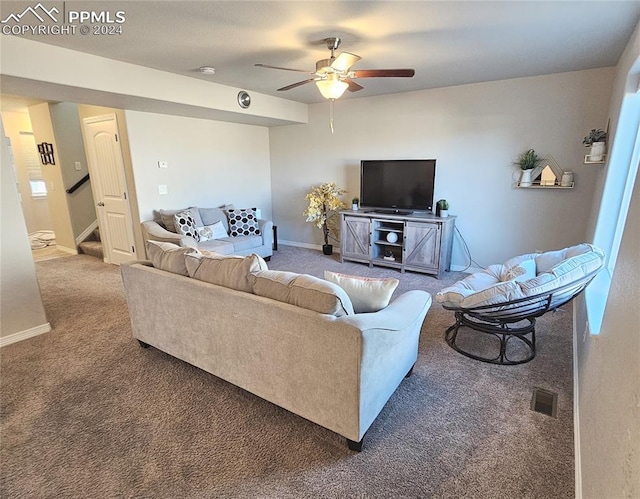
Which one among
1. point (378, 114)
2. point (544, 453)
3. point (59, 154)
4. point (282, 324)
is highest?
point (378, 114)

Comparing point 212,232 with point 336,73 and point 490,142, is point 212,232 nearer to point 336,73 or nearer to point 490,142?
point 336,73

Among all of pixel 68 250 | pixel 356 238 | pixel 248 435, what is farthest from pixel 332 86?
pixel 68 250

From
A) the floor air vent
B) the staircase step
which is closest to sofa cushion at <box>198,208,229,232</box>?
the staircase step

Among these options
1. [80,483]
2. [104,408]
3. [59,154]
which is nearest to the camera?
[80,483]

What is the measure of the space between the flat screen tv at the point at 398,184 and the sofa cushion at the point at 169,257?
328 cm

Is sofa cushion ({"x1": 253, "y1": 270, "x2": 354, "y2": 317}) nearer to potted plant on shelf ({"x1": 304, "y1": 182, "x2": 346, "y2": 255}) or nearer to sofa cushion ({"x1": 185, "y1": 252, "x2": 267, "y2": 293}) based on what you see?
sofa cushion ({"x1": 185, "y1": 252, "x2": 267, "y2": 293})

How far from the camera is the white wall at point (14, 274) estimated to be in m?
2.72

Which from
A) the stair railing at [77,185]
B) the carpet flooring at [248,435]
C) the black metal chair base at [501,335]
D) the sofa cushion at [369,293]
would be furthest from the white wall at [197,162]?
the black metal chair base at [501,335]

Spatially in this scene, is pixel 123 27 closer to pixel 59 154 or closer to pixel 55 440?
pixel 55 440

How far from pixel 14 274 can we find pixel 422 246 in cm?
438

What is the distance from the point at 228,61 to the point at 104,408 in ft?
10.6

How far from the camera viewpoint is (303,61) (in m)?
3.39

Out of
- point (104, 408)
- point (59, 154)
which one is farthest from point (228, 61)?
point (59, 154)

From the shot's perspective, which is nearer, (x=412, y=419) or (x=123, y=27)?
(x=412, y=419)
